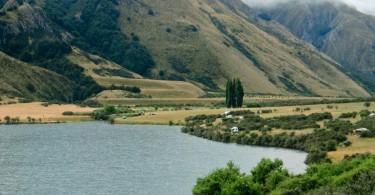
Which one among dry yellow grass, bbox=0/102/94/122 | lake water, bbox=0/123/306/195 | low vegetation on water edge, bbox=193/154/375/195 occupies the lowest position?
lake water, bbox=0/123/306/195

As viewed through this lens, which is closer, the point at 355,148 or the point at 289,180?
the point at 289,180

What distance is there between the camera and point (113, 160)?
97.4 meters

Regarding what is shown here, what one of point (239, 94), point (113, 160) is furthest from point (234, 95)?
point (113, 160)

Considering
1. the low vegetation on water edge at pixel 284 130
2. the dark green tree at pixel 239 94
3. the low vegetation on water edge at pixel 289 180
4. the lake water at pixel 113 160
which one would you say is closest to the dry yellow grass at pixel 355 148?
the low vegetation on water edge at pixel 284 130

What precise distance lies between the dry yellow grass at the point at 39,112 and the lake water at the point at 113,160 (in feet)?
93.1

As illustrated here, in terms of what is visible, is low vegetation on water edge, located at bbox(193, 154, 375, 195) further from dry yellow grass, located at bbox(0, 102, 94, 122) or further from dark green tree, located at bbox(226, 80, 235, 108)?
dark green tree, located at bbox(226, 80, 235, 108)

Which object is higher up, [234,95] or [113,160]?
[234,95]

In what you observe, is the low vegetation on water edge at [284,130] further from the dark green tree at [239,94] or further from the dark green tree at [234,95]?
the dark green tree at [239,94]

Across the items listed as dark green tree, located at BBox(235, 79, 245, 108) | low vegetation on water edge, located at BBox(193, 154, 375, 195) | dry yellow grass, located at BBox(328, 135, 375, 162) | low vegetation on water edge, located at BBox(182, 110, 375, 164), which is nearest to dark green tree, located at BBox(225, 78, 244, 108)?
dark green tree, located at BBox(235, 79, 245, 108)

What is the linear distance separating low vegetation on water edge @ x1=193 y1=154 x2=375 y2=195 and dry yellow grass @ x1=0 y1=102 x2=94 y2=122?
385 feet

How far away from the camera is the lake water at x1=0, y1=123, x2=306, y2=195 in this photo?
249 feet

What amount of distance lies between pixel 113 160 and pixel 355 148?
39528 millimetres

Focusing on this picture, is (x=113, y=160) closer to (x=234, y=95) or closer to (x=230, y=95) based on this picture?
(x=230, y=95)

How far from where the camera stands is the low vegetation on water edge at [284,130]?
102 meters
